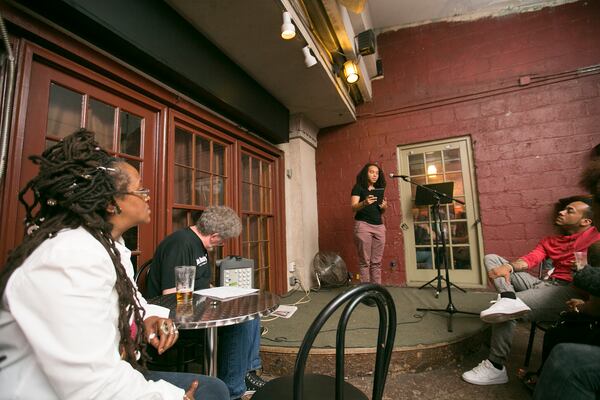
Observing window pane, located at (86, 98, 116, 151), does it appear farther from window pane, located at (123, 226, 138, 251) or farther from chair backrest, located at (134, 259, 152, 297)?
chair backrest, located at (134, 259, 152, 297)

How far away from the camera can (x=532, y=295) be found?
1849 mm

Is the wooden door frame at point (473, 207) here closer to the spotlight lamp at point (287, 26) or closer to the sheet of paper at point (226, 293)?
the spotlight lamp at point (287, 26)

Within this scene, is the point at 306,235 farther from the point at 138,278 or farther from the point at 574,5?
the point at 574,5

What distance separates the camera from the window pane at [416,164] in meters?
3.98

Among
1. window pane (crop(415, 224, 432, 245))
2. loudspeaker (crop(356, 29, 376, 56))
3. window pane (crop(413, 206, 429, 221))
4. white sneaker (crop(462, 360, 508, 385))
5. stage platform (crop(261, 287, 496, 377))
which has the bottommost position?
white sneaker (crop(462, 360, 508, 385))

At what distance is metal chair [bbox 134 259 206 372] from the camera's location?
61.3 inches

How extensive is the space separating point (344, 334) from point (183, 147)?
2183 mm

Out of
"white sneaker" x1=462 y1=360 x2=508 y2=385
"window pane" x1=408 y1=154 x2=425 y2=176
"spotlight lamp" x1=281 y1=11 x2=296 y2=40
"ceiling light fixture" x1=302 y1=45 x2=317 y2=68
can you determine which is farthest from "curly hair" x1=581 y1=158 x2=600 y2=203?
"window pane" x1=408 y1=154 x2=425 y2=176

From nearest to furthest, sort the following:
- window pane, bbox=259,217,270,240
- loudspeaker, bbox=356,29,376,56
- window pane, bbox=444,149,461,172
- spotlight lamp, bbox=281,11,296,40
Result: 1. spotlight lamp, bbox=281,11,296,40
2. loudspeaker, bbox=356,29,376,56
3. window pane, bbox=259,217,270,240
4. window pane, bbox=444,149,461,172

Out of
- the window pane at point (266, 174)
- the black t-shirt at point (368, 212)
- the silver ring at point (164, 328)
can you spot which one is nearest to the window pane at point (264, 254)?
the window pane at point (266, 174)

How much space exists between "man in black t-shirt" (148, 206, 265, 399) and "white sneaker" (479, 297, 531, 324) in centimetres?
146

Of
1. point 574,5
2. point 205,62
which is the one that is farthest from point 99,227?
point 574,5

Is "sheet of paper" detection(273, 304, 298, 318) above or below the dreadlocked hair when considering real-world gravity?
below

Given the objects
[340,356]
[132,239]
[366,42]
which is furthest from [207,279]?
[366,42]
